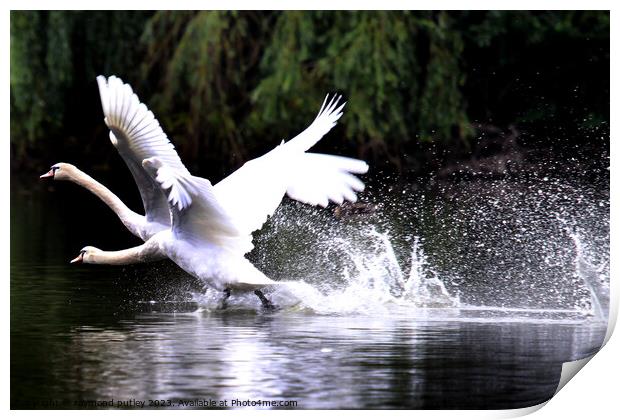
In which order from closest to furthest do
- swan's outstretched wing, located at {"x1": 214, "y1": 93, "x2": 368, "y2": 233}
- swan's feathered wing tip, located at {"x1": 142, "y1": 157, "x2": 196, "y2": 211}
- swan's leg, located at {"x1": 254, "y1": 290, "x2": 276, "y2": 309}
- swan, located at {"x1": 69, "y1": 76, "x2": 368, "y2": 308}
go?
1. swan's feathered wing tip, located at {"x1": 142, "y1": 157, "x2": 196, "y2": 211}
2. swan, located at {"x1": 69, "y1": 76, "x2": 368, "y2": 308}
3. swan's leg, located at {"x1": 254, "y1": 290, "x2": 276, "y2": 309}
4. swan's outstretched wing, located at {"x1": 214, "y1": 93, "x2": 368, "y2": 233}

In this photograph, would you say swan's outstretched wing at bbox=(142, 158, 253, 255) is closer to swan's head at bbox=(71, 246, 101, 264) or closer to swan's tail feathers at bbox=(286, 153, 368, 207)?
swan's tail feathers at bbox=(286, 153, 368, 207)

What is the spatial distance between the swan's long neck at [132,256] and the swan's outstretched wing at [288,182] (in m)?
0.45

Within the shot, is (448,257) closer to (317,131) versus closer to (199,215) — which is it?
(317,131)

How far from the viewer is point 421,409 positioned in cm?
513

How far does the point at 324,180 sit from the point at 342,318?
0.87 m

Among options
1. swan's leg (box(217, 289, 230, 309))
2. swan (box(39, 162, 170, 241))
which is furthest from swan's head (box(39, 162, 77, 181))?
swan's leg (box(217, 289, 230, 309))

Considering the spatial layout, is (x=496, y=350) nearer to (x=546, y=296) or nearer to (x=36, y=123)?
(x=546, y=296)

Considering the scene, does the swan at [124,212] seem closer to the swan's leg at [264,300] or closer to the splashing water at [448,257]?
the splashing water at [448,257]

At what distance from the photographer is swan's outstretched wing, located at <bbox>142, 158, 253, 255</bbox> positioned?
5930mm

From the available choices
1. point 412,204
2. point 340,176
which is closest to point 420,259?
point 340,176

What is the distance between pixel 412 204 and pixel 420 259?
2.38m

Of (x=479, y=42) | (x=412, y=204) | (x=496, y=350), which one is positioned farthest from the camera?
(x=479, y=42)

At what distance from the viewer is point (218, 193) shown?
22.9 feet

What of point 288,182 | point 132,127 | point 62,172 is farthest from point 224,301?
point 62,172
